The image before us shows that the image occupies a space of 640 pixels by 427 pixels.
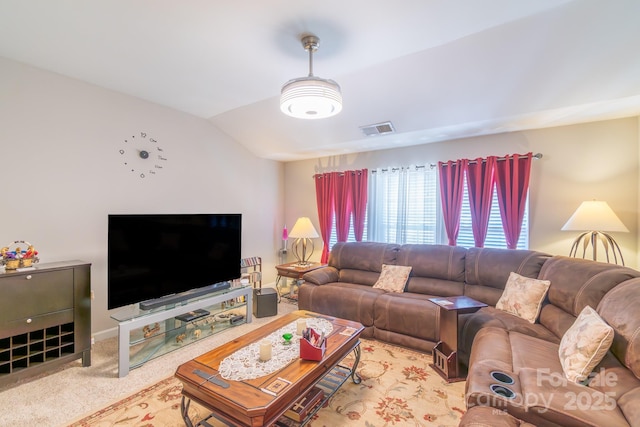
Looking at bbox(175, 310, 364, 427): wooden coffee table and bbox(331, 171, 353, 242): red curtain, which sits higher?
bbox(331, 171, 353, 242): red curtain

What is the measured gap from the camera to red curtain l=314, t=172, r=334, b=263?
4.95 meters

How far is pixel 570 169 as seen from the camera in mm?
3289

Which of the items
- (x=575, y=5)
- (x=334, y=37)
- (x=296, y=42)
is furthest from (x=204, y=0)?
(x=575, y=5)

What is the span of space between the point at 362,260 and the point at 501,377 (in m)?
2.49

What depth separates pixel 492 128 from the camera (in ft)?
11.5

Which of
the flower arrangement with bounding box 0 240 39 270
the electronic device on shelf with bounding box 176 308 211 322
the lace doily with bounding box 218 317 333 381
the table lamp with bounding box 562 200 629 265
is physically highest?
the table lamp with bounding box 562 200 629 265

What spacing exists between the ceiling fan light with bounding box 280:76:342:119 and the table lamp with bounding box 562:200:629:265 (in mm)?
2668

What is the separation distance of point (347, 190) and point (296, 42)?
2.73 m

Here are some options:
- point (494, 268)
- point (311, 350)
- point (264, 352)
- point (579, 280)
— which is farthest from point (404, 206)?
point (264, 352)

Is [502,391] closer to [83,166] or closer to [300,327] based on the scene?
[300,327]

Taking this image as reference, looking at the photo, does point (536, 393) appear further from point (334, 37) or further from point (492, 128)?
point (492, 128)

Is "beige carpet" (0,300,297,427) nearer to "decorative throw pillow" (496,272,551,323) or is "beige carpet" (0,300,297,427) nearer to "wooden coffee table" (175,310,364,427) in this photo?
"wooden coffee table" (175,310,364,427)

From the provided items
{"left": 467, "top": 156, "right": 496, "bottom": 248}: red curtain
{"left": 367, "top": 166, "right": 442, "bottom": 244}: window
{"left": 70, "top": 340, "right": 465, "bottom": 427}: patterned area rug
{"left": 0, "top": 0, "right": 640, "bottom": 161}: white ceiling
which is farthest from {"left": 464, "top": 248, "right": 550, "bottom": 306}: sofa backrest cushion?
{"left": 0, "top": 0, "right": 640, "bottom": 161}: white ceiling

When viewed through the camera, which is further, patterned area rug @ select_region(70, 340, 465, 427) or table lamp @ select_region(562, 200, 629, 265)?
table lamp @ select_region(562, 200, 629, 265)
